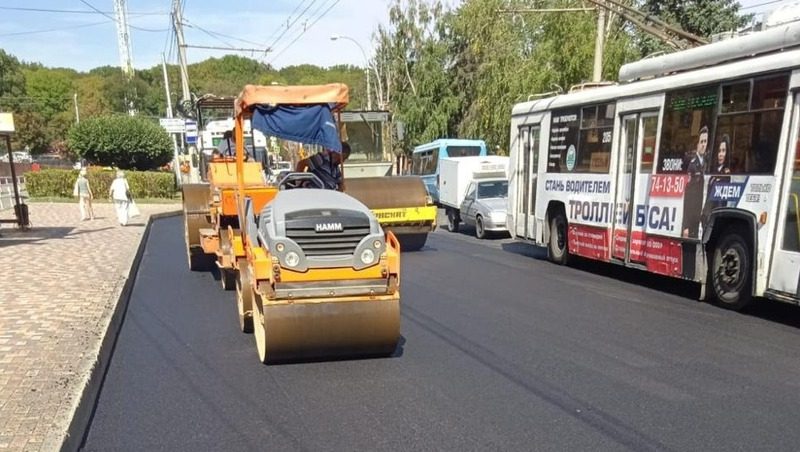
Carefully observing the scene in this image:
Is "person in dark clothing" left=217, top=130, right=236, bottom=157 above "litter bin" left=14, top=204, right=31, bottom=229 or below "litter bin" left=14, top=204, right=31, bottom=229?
above

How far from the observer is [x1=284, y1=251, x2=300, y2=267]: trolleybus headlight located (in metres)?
6.09

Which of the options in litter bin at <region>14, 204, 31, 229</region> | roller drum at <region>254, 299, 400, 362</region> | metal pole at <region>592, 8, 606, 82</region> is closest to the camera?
roller drum at <region>254, 299, 400, 362</region>

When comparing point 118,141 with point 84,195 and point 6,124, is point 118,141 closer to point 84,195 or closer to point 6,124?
point 84,195

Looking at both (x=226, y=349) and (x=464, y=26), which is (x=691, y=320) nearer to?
(x=226, y=349)

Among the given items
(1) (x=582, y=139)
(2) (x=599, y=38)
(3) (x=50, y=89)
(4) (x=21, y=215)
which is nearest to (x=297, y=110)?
(1) (x=582, y=139)

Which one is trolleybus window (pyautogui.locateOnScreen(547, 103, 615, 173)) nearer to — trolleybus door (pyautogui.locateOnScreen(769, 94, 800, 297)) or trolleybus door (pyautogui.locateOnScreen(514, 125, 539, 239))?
trolleybus door (pyautogui.locateOnScreen(514, 125, 539, 239))

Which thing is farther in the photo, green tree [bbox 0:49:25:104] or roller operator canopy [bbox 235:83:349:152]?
Answer: green tree [bbox 0:49:25:104]

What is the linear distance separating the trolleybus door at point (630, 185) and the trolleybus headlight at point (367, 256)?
5.24 metres

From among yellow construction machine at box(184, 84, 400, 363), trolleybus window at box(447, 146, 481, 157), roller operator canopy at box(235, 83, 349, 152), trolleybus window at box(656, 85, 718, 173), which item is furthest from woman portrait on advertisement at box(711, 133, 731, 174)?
trolleybus window at box(447, 146, 481, 157)

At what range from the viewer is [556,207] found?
42.0ft

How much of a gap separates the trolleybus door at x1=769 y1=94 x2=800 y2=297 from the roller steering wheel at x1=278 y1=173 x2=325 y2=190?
521cm

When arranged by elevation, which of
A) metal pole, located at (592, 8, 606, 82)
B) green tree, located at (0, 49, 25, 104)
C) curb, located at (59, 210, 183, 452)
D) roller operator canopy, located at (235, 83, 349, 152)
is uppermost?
green tree, located at (0, 49, 25, 104)

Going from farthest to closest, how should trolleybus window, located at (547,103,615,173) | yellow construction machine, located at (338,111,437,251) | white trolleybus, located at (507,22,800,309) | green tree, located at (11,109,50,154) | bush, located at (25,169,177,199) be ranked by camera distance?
green tree, located at (11,109,50,154), bush, located at (25,169,177,199), yellow construction machine, located at (338,111,437,251), trolleybus window, located at (547,103,615,173), white trolleybus, located at (507,22,800,309)

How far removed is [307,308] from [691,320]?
4.64 m
